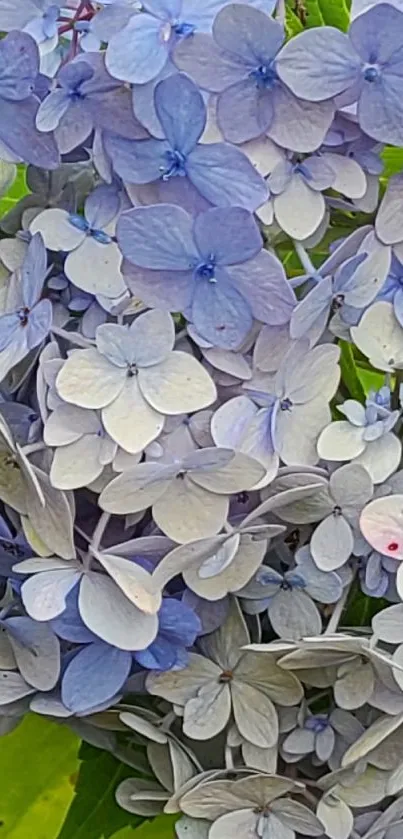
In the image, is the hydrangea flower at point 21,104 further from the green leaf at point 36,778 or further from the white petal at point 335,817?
the green leaf at point 36,778

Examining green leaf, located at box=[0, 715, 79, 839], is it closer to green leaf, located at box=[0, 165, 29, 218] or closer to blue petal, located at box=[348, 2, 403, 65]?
green leaf, located at box=[0, 165, 29, 218]

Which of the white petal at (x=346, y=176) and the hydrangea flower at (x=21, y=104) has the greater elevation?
the hydrangea flower at (x=21, y=104)

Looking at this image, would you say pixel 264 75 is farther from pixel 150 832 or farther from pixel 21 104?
pixel 150 832

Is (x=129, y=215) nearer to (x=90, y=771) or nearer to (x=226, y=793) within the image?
(x=226, y=793)

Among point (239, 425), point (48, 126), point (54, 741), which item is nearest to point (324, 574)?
point (239, 425)

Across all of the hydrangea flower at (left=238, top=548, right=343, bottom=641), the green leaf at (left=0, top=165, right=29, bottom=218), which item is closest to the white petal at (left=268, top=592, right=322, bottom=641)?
the hydrangea flower at (left=238, top=548, right=343, bottom=641)

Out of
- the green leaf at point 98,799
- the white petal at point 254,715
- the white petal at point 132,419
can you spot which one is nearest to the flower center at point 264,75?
the white petal at point 132,419

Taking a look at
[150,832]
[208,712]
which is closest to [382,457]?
[208,712]
